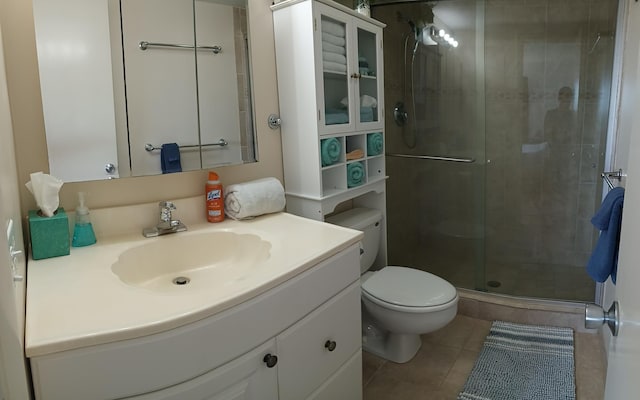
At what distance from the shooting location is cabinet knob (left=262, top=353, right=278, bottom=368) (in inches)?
44.3

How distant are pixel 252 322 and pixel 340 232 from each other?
1.68 feet

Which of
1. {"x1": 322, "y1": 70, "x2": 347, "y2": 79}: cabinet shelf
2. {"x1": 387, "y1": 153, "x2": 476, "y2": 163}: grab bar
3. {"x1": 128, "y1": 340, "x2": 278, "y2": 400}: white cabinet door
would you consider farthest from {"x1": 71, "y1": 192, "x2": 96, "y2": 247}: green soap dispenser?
{"x1": 387, "y1": 153, "x2": 476, "y2": 163}: grab bar

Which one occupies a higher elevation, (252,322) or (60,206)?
(60,206)

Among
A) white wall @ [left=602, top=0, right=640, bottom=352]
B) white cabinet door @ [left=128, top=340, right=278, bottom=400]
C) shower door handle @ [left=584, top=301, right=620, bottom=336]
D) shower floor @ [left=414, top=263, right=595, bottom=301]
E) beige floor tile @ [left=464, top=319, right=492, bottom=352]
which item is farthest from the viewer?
shower floor @ [left=414, top=263, right=595, bottom=301]

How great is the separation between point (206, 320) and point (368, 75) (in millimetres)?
1493

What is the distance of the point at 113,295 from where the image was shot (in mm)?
1019

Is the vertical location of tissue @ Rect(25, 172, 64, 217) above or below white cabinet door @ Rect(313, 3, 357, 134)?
below

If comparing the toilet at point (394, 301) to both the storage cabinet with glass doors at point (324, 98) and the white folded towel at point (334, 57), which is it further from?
the white folded towel at point (334, 57)

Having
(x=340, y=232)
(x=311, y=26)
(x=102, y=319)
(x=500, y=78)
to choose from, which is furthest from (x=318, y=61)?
(x=500, y=78)

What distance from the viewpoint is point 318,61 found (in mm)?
1732

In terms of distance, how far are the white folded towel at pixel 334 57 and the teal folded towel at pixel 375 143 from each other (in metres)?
0.39

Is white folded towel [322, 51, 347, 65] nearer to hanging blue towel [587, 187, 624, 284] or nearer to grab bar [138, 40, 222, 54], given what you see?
grab bar [138, 40, 222, 54]

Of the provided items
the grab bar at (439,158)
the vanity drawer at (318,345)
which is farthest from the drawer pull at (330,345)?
the grab bar at (439,158)

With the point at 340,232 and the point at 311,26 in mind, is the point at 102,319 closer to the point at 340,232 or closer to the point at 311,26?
→ the point at 340,232
